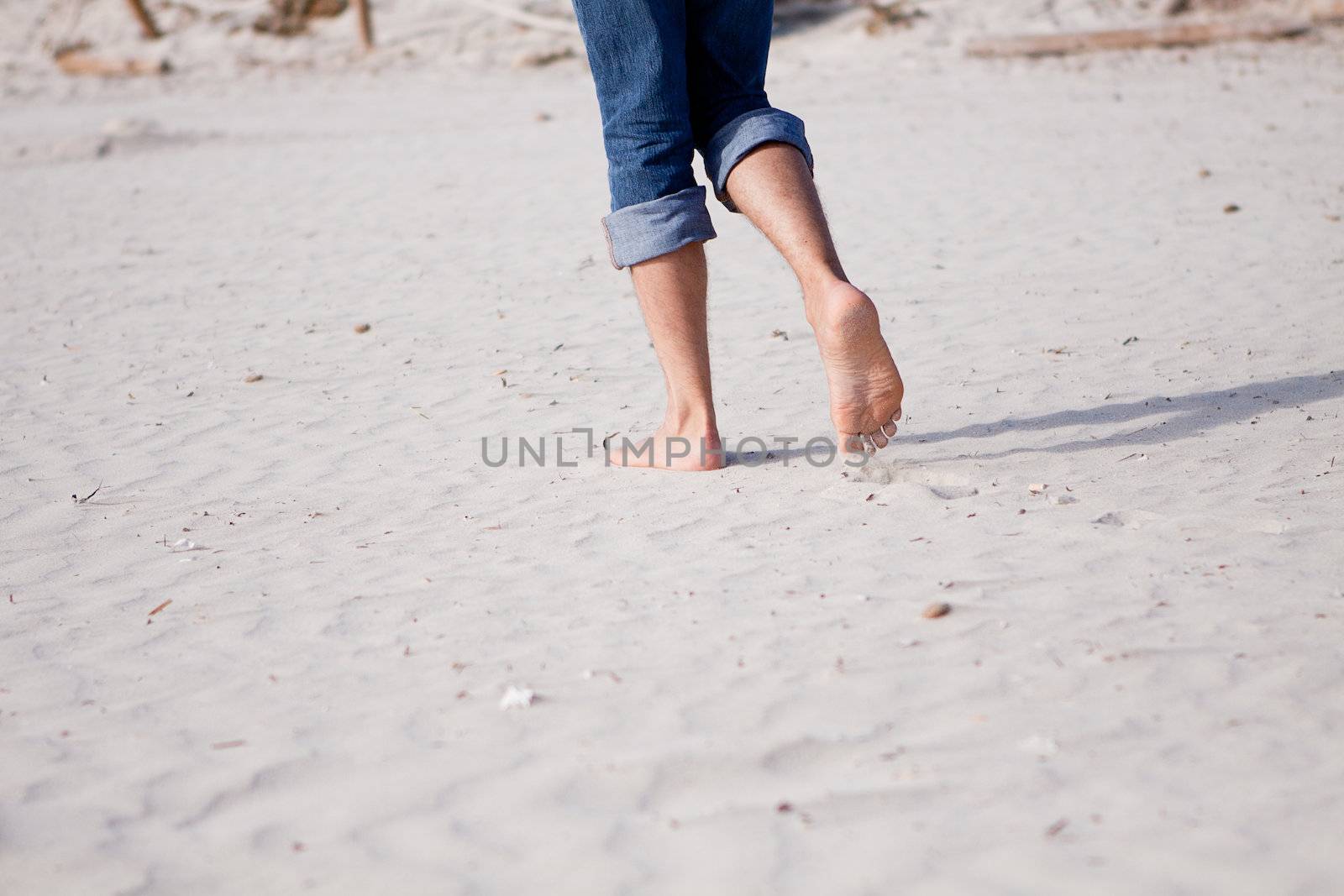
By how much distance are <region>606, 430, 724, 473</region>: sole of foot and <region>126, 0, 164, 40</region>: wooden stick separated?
17.7 m

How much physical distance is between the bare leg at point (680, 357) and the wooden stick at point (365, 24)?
14576mm

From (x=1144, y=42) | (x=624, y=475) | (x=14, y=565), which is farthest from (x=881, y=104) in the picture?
(x=14, y=565)

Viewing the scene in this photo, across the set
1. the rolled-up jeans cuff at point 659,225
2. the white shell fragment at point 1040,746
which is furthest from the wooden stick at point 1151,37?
the white shell fragment at point 1040,746


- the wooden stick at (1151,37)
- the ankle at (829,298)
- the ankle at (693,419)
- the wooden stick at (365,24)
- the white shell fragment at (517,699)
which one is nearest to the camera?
the white shell fragment at (517,699)

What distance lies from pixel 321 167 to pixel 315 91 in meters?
5.84

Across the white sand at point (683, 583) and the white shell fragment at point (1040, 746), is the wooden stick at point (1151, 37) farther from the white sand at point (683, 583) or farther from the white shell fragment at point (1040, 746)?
the white shell fragment at point (1040, 746)

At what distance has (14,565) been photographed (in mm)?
2326

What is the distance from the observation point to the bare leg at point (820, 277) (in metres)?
2.17

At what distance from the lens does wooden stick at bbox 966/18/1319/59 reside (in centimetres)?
1040

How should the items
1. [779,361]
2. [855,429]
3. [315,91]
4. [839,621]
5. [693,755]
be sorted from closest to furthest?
[693,755]
[839,621]
[855,429]
[779,361]
[315,91]

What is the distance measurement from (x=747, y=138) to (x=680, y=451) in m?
0.68

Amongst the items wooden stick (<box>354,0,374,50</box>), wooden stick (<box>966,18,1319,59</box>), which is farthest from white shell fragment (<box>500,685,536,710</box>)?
wooden stick (<box>354,0,374,50</box>)

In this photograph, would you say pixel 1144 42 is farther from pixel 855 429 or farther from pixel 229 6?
pixel 229 6

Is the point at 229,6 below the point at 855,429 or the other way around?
below
